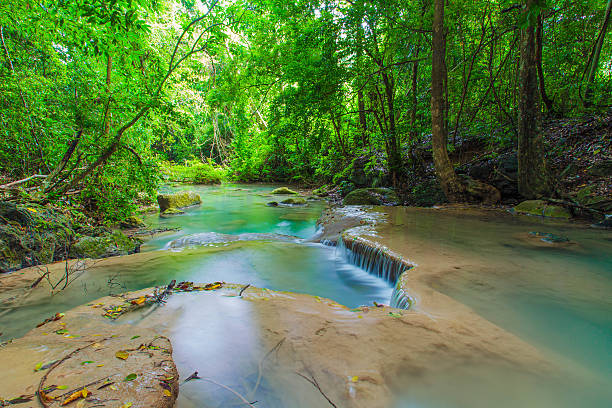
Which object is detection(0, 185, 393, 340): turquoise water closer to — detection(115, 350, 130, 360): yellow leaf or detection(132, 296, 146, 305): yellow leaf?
detection(132, 296, 146, 305): yellow leaf

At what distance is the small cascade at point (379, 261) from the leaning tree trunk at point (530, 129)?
189 inches

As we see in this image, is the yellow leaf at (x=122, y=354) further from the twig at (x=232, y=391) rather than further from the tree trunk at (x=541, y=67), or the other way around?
the tree trunk at (x=541, y=67)

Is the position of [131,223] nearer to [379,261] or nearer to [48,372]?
[379,261]

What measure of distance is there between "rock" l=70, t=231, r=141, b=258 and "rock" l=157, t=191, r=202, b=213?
5765mm

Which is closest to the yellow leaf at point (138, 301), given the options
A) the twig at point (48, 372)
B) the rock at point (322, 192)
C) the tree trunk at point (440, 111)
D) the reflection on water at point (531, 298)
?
the twig at point (48, 372)

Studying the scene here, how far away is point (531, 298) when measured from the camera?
2.88 meters

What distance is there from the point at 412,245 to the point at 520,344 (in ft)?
8.56

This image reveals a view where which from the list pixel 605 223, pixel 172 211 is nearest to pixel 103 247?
pixel 172 211

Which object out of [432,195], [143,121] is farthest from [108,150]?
[432,195]

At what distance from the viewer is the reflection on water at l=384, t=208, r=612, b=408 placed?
1.77 m

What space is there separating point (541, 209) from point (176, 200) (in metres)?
12.5

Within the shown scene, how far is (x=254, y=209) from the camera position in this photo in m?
12.5

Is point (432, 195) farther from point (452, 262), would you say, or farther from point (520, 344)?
point (520, 344)

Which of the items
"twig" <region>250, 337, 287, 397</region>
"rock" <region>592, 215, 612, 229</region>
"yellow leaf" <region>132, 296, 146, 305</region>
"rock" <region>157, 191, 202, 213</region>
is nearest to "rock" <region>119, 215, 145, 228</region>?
"rock" <region>157, 191, 202, 213</region>
